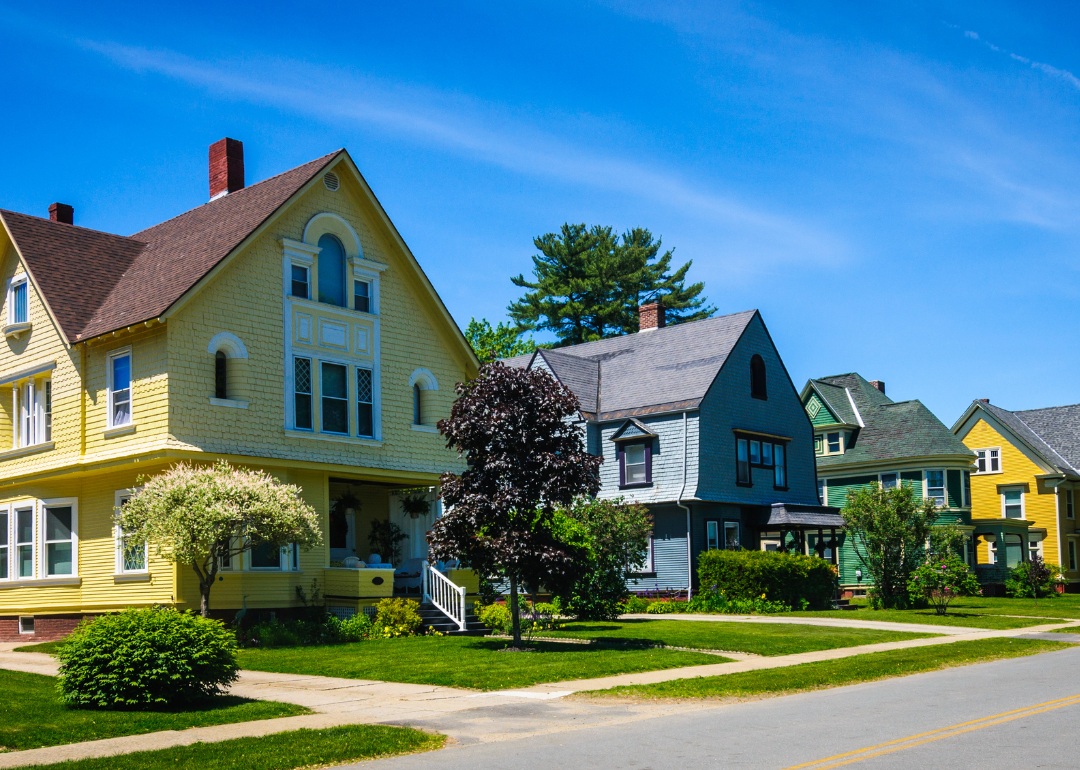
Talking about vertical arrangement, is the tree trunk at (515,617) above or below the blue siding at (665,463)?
below

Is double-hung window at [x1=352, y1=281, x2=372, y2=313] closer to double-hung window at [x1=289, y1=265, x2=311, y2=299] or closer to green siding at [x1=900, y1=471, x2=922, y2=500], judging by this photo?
double-hung window at [x1=289, y1=265, x2=311, y2=299]

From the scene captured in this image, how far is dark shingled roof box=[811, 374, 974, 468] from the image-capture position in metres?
45.2

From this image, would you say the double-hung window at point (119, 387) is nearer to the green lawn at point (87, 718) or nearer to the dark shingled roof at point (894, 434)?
the green lawn at point (87, 718)

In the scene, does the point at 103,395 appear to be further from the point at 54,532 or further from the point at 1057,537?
the point at 1057,537

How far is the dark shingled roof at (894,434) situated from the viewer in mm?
45250

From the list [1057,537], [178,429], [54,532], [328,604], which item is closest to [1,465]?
[54,532]

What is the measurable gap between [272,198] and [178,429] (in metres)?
6.47

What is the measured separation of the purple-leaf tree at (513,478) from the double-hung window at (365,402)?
6962mm

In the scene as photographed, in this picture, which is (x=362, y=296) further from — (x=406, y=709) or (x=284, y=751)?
(x=284, y=751)

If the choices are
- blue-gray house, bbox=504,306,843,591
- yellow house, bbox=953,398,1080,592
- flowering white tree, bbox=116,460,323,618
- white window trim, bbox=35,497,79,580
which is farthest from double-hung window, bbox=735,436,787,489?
white window trim, bbox=35,497,79,580

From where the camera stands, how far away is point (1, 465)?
86.2ft

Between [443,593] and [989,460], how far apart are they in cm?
3695

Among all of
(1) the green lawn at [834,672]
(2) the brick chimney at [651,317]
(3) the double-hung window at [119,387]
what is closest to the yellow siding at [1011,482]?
(2) the brick chimney at [651,317]

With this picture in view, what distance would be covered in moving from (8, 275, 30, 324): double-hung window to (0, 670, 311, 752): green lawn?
14950 mm
